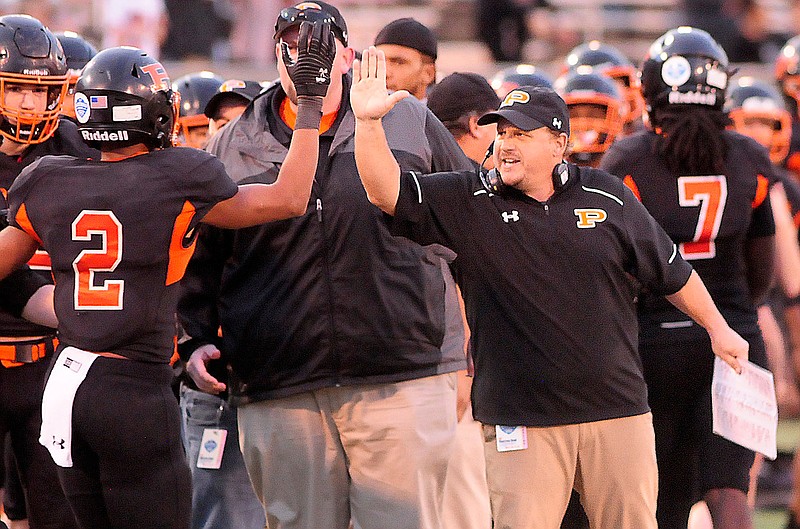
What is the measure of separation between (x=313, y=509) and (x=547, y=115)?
1543 mm

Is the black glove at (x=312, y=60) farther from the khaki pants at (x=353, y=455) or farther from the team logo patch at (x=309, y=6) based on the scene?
the khaki pants at (x=353, y=455)

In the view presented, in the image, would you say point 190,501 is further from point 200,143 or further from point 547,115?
point 200,143

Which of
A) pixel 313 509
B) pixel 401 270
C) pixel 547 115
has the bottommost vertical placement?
pixel 313 509

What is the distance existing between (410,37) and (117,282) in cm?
272

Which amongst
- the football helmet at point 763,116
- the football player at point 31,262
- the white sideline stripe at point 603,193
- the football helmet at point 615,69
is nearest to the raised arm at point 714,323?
the white sideline stripe at point 603,193

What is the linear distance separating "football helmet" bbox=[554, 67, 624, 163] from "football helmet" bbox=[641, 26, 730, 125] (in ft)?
2.46

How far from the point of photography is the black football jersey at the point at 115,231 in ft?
13.4

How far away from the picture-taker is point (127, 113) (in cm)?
420

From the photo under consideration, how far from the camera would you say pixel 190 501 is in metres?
4.24

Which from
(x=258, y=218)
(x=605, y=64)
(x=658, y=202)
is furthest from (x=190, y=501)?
(x=605, y=64)

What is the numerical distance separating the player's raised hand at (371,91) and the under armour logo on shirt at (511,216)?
1.78 feet

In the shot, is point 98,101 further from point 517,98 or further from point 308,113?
point 517,98

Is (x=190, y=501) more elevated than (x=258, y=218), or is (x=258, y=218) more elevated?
(x=258, y=218)

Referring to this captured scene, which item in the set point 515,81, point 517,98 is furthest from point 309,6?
point 515,81
